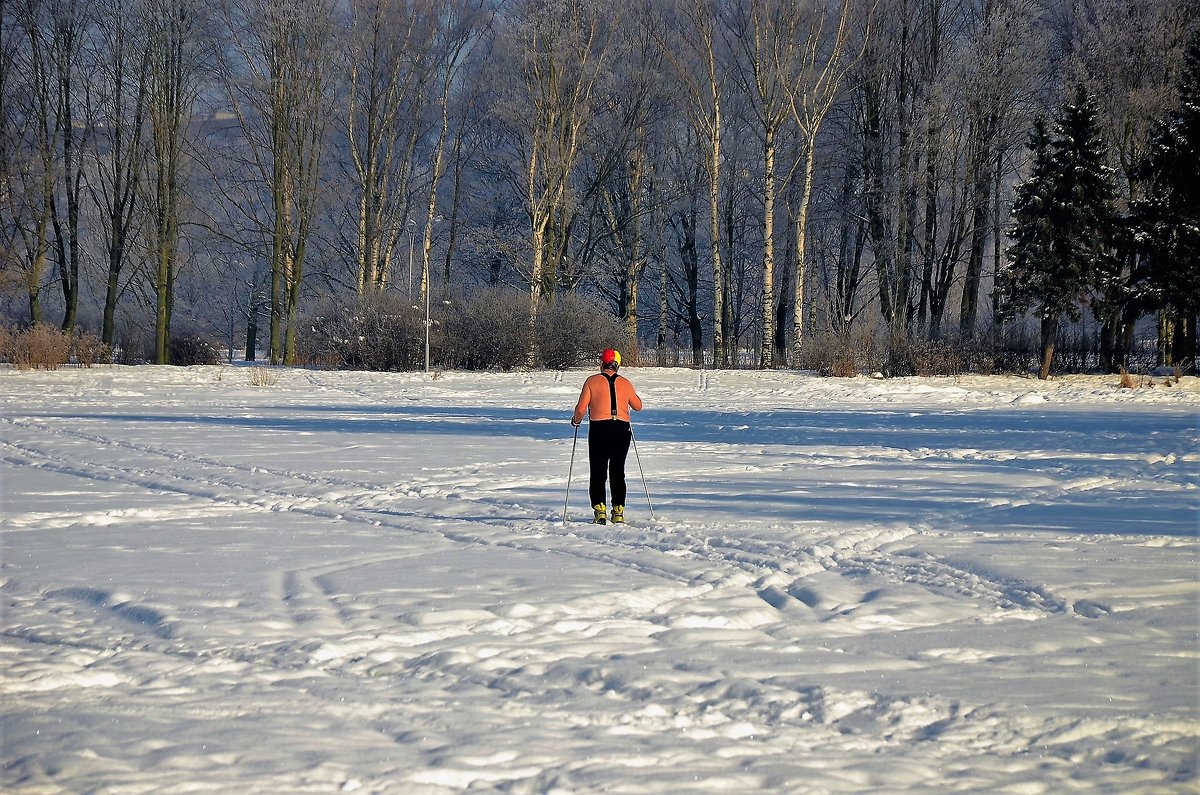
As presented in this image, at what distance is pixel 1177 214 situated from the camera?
3469 centimetres

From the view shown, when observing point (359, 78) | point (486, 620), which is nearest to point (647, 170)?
point (359, 78)

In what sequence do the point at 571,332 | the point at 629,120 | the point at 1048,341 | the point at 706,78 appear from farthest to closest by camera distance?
1. the point at 629,120
2. the point at 706,78
3. the point at 571,332
4. the point at 1048,341

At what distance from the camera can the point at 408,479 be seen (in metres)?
14.1

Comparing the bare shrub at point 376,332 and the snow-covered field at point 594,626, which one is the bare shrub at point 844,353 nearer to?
the bare shrub at point 376,332

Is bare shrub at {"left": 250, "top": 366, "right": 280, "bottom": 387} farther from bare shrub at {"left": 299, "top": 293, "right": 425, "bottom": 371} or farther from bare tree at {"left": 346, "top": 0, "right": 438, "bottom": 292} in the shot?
bare tree at {"left": 346, "top": 0, "right": 438, "bottom": 292}

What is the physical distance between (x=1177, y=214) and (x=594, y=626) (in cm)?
3386

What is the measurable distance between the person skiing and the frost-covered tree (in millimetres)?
28065

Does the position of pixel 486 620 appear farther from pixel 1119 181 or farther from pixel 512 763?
pixel 1119 181

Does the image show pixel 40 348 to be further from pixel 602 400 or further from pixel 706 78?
pixel 602 400

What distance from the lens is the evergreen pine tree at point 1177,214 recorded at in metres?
34.5

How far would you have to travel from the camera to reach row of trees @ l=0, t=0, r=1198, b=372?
125 ft

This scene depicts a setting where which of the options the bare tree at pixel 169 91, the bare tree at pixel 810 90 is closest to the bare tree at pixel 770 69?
the bare tree at pixel 810 90

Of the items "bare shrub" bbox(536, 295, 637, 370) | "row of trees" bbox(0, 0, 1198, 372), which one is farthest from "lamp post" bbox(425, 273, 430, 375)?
"bare shrub" bbox(536, 295, 637, 370)

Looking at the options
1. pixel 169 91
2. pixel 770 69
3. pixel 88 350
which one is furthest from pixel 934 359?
pixel 169 91
